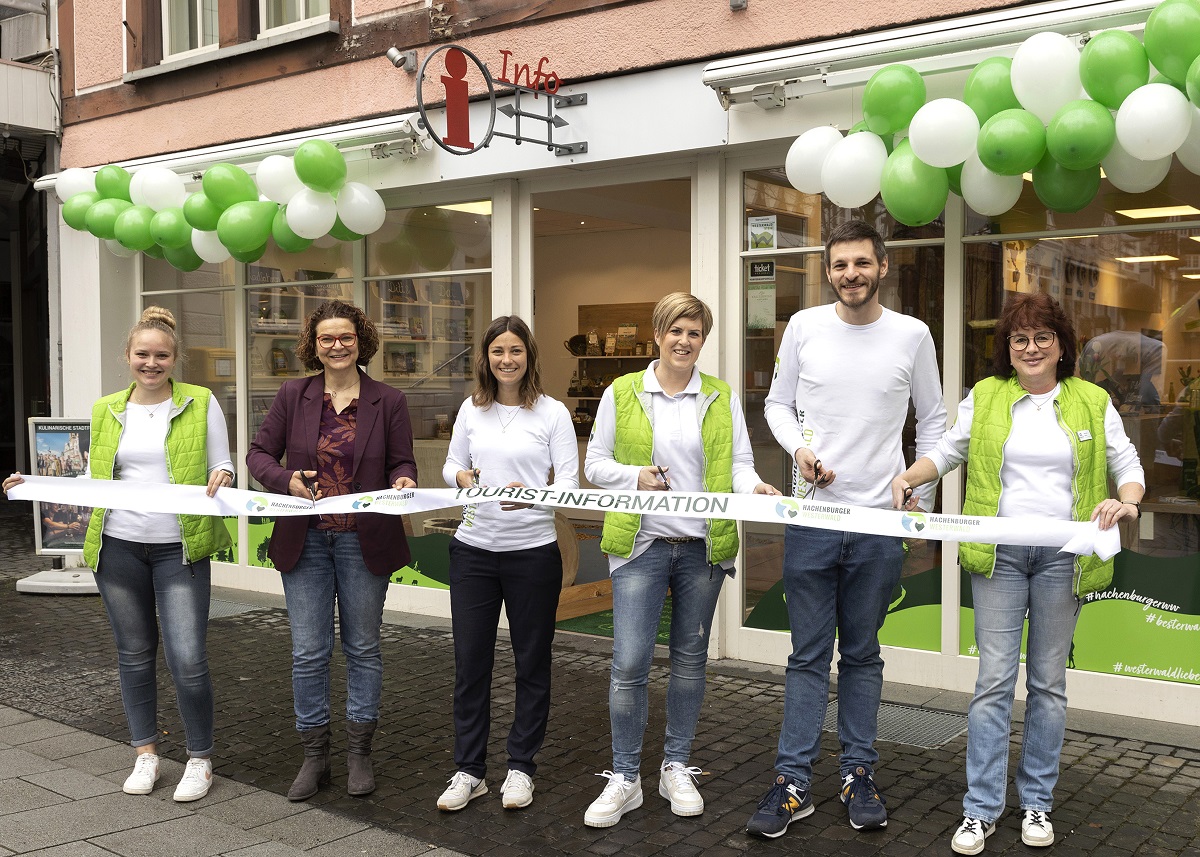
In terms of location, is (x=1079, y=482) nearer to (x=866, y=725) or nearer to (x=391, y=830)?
(x=866, y=725)

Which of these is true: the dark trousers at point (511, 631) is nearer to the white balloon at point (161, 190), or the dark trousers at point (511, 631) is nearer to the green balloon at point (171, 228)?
the green balloon at point (171, 228)

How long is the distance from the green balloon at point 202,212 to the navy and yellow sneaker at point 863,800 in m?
5.56

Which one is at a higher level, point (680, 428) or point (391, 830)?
point (680, 428)

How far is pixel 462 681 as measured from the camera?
15.2ft

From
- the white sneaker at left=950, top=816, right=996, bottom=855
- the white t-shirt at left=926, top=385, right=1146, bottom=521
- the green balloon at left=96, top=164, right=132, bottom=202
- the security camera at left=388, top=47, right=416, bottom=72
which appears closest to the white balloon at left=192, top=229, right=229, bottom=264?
the green balloon at left=96, top=164, right=132, bottom=202

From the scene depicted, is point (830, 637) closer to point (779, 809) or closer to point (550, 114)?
point (779, 809)

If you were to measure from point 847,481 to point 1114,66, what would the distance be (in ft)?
6.54

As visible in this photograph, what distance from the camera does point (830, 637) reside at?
445 cm

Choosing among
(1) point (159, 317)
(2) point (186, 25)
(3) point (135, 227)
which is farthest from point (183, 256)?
(1) point (159, 317)

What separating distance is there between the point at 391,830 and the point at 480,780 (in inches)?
16.9

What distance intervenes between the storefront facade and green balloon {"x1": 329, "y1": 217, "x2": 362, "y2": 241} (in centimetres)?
58

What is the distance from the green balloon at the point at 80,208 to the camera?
8812mm

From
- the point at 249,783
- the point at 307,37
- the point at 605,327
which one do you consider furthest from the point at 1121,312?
the point at 605,327

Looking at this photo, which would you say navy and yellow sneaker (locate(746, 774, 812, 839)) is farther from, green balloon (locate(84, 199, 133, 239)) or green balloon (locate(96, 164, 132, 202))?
green balloon (locate(96, 164, 132, 202))
